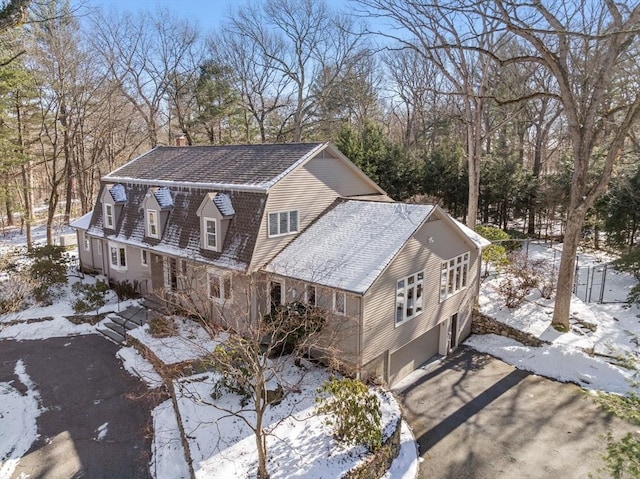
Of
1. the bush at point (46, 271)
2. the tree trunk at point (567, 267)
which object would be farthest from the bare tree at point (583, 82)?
the bush at point (46, 271)

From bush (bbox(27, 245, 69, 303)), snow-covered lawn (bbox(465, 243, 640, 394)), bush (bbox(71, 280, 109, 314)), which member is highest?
bush (bbox(27, 245, 69, 303))

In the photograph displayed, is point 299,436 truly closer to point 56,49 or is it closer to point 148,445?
point 148,445

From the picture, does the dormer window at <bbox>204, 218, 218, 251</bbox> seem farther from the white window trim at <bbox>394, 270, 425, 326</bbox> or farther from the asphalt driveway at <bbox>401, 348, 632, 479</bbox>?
the asphalt driveway at <bbox>401, 348, 632, 479</bbox>

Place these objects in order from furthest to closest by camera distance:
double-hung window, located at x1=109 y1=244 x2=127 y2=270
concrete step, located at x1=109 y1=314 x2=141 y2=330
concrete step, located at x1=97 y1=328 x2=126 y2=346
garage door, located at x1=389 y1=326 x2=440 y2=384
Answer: double-hung window, located at x1=109 y1=244 x2=127 y2=270 → concrete step, located at x1=109 y1=314 x2=141 y2=330 → concrete step, located at x1=97 y1=328 x2=126 y2=346 → garage door, located at x1=389 y1=326 x2=440 y2=384

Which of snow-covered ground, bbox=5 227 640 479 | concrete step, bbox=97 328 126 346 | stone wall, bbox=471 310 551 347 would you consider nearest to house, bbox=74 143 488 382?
stone wall, bbox=471 310 551 347

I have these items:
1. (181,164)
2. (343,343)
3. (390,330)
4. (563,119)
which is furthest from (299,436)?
(563,119)

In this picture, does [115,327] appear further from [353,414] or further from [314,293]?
[353,414]

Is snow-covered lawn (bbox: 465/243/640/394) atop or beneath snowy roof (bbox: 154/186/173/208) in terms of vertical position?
beneath

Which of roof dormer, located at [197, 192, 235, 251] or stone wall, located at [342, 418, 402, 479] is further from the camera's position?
roof dormer, located at [197, 192, 235, 251]

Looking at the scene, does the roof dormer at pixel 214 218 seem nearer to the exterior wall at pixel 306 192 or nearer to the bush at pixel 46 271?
the exterior wall at pixel 306 192
